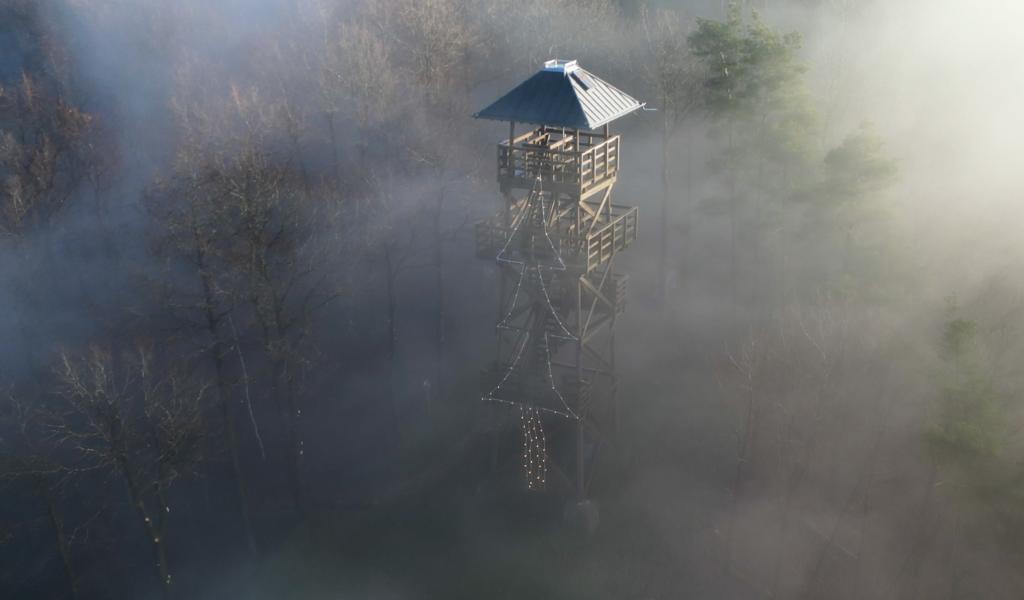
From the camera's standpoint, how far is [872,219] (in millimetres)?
24016

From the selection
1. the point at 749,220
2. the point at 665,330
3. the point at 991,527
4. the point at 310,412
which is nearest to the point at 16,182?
the point at 310,412

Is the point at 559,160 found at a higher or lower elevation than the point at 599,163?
higher

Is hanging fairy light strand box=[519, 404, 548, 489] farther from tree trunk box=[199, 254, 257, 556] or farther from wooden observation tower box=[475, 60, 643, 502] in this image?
tree trunk box=[199, 254, 257, 556]

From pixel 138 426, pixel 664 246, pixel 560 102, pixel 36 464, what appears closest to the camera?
pixel 36 464

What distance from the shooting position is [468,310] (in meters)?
34.7

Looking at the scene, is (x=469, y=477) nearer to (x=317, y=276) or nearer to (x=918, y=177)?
(x=317, y=276)

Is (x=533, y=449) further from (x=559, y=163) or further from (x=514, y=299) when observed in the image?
(x=559, y=163)

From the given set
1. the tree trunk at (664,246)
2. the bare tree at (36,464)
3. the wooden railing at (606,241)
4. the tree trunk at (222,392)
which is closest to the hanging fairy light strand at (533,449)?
the wooden railing at (606,241)

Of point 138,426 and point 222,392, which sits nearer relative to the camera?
point 222,392

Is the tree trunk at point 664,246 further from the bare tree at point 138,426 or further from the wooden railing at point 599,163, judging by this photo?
the bare tree at point 138,426

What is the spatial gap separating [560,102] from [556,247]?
3.51m

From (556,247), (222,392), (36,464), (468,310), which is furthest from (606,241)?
(36,464)

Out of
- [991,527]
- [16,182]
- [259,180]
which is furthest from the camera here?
[16,182]

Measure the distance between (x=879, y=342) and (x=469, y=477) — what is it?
1128cm
